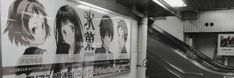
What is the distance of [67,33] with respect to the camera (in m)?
1.96

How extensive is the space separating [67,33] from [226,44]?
6.71 m

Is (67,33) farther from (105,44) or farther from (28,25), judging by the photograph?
(105,44)

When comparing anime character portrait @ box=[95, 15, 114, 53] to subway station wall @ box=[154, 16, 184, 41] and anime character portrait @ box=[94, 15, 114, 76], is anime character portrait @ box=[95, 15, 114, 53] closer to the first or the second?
anime character portrait @ box=[94, 15, 114, 76]

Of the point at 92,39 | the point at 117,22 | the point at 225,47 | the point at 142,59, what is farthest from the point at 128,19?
the point at 225,47

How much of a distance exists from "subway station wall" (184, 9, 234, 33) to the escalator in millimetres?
3058

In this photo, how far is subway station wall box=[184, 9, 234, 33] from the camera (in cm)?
750

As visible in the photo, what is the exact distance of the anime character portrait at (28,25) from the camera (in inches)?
57.0

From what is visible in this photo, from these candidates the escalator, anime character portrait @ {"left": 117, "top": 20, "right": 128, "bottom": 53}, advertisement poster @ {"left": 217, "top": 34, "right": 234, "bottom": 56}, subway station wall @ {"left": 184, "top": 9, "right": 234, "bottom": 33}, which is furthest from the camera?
subway station wall @ {"left": 184, "top": 9, "right": 234, "bottom": 33}

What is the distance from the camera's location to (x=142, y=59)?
11.5 ft

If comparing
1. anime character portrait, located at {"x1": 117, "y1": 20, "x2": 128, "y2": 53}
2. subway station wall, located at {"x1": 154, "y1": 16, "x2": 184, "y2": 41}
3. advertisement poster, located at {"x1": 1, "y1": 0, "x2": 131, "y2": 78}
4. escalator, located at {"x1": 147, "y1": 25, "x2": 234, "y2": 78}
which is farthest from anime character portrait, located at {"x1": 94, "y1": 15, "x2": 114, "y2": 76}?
subway station wall, located at {"x1": 154, "y1": 16, "x2": 184, "y2": 41}

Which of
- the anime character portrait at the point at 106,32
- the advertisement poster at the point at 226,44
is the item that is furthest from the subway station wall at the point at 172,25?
the anime character portrait at the point at 106,32

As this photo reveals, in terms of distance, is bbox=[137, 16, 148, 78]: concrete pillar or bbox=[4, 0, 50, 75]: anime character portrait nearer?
bbox=[4, 0, 50, 75]: anime character portrait

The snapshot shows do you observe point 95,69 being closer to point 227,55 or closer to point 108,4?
point 108,4

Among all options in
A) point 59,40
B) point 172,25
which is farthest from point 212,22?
point 59,40
